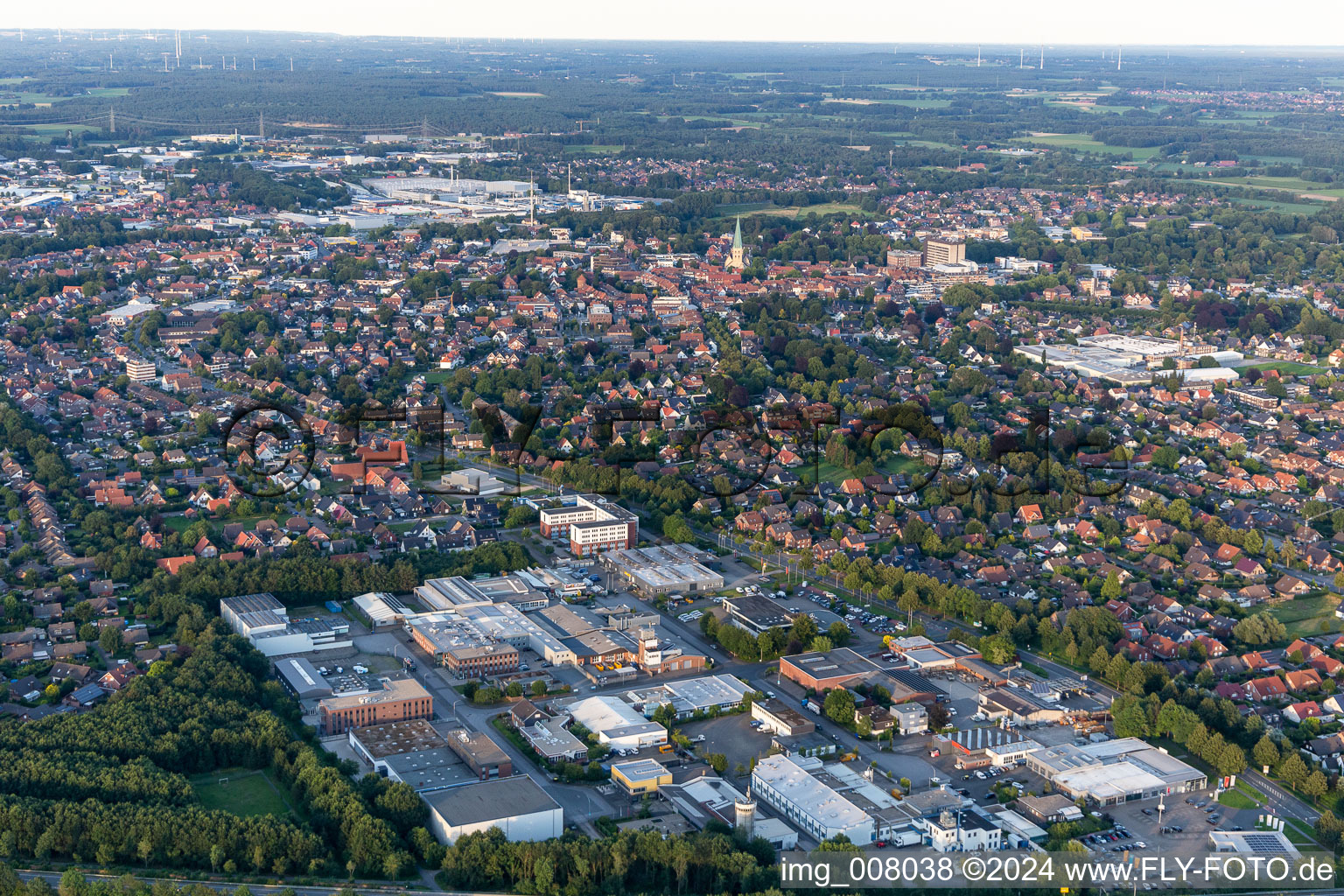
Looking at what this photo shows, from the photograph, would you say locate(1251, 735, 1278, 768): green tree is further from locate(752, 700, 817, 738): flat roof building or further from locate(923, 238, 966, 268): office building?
locate(923, 238, 966, 268): office building

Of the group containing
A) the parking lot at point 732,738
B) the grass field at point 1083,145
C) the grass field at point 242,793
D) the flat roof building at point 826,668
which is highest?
the grass field at point 1083,145

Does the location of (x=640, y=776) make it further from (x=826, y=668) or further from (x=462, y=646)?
(x=462, y=646)

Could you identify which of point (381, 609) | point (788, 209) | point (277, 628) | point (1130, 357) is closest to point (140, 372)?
point (381, 609)

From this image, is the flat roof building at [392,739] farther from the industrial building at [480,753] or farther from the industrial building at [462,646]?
the industrial building at [462,646]

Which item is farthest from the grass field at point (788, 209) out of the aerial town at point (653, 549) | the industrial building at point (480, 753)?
the industrial building at point (480, 753)

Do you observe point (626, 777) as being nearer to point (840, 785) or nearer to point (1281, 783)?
point (840, 785)

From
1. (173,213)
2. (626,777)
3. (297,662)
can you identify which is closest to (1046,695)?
(626,777)
